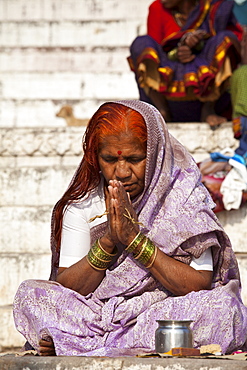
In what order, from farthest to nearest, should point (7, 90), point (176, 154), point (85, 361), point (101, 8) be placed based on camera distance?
point (101, 8), point (7, 90), point (176, 154), point (85, 361)

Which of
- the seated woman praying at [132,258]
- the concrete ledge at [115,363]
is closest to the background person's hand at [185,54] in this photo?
the seated woman praying at [132,258]

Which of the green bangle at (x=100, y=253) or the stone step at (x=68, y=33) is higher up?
the green bangle at (x=100, y=253)

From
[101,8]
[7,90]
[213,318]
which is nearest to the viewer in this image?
[213,318]

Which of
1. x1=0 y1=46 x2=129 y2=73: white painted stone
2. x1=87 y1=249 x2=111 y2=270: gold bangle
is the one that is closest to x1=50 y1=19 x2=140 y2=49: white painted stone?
x1=0 y1=46 x2=129 y2=73: white painted stone

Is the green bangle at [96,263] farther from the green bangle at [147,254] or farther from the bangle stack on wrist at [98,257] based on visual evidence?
the green bangle at [147,254]

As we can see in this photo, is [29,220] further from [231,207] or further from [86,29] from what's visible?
[86,29]

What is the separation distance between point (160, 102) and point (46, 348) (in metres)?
3.85

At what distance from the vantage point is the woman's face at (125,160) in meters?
3.95

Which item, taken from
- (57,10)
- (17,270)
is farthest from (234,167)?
(57,10)

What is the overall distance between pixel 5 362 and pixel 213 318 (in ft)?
3.14

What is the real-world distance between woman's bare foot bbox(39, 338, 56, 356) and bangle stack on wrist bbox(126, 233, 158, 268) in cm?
55

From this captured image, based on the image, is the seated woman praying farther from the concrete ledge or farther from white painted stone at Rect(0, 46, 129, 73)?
white painted stone at Rect(0, 46, 129, 73)

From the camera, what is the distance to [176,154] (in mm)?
4246

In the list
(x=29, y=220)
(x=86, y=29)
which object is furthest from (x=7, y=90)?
(x=29, y=220)
